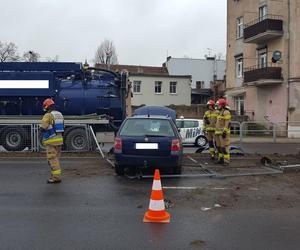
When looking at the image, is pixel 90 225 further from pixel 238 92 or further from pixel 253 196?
pixel 238 92

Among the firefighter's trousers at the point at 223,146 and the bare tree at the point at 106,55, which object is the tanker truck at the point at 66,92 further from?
the bare tree at the point at 106,55

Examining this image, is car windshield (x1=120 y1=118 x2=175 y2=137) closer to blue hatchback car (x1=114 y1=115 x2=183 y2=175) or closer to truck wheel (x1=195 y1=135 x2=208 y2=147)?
blue hatchback car (x1=114 y1=115 x2=183 y2=175)

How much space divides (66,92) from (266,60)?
23476mm

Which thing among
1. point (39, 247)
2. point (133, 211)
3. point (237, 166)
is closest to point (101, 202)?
point (133, 211)

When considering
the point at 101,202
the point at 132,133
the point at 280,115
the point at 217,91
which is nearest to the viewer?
the point at 101,202

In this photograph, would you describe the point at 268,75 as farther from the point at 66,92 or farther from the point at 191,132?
the point at 66,92

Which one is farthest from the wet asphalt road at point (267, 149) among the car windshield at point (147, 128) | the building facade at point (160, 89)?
the building facade at point (160, 89)

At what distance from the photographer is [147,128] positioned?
10688mm

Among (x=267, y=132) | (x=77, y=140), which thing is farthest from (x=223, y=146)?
(x=267, y=132)

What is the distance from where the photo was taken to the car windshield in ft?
34.7

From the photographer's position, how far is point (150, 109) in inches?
711

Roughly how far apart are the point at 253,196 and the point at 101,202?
2707mm

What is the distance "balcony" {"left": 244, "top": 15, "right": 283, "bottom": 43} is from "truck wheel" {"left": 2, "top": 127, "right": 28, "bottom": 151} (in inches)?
925

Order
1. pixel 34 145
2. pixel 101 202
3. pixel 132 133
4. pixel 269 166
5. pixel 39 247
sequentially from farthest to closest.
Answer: pixel 34 145 → pixel 269 166 → pixel 132 133 → pixel 101 202 → pixel 39 247
